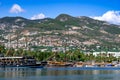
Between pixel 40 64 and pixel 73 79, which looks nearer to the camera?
pixel 73 79

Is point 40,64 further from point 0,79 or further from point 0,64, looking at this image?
point 0,79

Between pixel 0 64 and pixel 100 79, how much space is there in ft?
375

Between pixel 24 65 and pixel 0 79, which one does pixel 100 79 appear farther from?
pixel 24 65

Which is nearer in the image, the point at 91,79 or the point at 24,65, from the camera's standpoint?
the point at 91,79

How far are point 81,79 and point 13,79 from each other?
13730mm

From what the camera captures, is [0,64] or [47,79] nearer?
[47,79]

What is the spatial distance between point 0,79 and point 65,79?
13.0 m

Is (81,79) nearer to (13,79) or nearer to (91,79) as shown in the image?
(91,79)

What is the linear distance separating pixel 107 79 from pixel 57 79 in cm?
1019

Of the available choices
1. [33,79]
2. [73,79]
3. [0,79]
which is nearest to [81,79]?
[73,79]

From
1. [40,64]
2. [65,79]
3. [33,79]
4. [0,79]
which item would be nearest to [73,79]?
[65,79]

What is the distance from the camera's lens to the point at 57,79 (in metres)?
89.3

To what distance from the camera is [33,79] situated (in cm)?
8838

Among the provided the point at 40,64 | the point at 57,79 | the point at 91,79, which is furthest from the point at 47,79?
the point at 40,64
